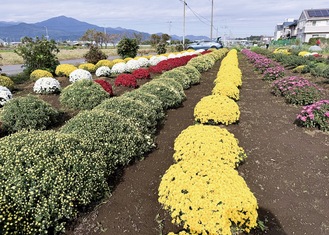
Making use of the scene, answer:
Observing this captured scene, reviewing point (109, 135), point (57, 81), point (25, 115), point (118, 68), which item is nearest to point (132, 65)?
point (118, 68)

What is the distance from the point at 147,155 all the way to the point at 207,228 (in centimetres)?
269

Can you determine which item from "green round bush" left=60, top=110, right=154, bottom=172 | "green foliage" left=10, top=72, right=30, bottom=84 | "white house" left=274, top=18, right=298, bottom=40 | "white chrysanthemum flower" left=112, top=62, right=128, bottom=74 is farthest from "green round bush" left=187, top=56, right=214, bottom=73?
Result: "white house" left=274, top=18, right=298, bottom=40

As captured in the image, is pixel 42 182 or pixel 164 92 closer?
pixel 42 182

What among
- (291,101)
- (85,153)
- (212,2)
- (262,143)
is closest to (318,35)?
(212,2)

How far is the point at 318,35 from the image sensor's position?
5509 cm

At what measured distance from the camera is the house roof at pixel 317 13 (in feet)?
160

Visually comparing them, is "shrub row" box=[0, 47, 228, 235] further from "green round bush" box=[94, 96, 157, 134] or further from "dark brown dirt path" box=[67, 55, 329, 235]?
"green round bush" box=[94, 96, 157, 134]

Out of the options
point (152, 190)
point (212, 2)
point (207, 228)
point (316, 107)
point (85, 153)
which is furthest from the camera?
point (212, 2)

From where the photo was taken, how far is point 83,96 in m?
7.88

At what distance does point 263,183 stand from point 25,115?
571 centimetres

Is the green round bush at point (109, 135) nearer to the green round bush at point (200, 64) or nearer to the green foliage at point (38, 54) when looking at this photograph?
the green foliage at point (38, 54)

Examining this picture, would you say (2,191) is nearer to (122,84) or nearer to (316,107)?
(316,107)

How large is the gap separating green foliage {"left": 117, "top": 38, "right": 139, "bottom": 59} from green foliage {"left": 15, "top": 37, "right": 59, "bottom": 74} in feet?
33.8

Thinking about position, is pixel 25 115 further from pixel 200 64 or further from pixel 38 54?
pixel 200 64
